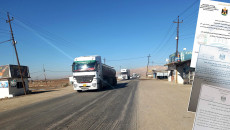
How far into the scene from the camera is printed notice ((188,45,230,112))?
5.66 ft

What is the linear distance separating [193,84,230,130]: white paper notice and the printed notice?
0.24 feet

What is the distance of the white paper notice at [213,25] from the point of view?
191 cm

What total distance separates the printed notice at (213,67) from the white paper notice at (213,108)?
0.24 feet

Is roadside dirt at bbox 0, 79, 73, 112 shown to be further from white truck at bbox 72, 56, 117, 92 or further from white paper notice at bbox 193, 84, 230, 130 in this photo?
white paper notice at bbox 193, 84, 230, 130

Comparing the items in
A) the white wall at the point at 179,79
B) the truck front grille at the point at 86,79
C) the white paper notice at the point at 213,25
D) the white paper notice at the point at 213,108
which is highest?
the white paper notice at the point at 213,25

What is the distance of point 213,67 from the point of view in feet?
5.74

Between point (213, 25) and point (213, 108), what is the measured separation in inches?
42.8

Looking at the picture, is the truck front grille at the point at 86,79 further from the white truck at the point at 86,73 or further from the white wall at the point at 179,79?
the white wall at the point at 179,79

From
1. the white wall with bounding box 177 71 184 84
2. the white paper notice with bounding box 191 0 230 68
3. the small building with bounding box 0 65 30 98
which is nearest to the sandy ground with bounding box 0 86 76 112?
the small building with bounding box 0 65 30 98

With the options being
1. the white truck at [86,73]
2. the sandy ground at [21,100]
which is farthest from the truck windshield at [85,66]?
the sandy ground at [21,100]

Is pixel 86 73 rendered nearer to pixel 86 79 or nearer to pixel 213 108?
pixel 86 79

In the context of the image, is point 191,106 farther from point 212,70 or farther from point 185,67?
point 185,67

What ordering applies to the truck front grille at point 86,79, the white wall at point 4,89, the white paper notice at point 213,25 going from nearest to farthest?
the white paper notice at point 213,25, the truck front grille at point 86,79, the white wall at point 4,89

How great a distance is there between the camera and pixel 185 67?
2444cm
